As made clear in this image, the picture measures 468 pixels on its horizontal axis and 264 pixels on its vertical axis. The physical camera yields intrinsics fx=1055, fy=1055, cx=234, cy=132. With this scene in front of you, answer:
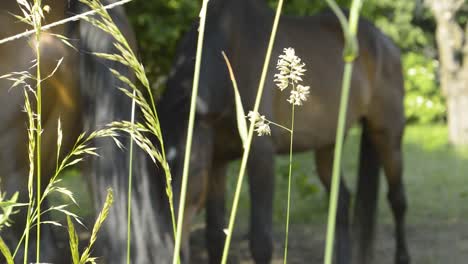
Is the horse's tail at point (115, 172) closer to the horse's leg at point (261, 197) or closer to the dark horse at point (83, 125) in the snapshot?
the dark horse at point (83, 125)

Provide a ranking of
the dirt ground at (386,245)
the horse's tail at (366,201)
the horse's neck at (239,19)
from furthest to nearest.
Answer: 1. the dirt ground at (386,245)
2. the horse's tail at (366,201)
3. the horse's neck at (239,19)

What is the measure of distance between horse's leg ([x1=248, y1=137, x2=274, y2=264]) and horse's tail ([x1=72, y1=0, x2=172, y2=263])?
2483 millimetres

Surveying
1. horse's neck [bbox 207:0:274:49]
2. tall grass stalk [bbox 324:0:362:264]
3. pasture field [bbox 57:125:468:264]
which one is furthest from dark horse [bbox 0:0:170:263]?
pasture field [bbox 57:125:468:264]

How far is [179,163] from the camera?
512cm

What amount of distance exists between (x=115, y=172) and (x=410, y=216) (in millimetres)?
6830

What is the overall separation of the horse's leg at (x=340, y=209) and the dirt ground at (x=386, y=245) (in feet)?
1.14

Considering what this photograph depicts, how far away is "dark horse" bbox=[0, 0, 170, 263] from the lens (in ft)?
9.68

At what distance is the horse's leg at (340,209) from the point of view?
22.9ft

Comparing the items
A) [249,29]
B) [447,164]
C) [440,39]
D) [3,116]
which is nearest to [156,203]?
[3,116]

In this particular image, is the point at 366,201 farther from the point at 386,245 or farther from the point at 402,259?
the point at 386,245

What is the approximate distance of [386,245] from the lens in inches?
319

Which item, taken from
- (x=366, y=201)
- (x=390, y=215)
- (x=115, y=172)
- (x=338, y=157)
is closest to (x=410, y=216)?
(x=390, y=215)

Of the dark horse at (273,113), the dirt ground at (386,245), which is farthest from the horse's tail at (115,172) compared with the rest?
the dirt ground at (386,245)

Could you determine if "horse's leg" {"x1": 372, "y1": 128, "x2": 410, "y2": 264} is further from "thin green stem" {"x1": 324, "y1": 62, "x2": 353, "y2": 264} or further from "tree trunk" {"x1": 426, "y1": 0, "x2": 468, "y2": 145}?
"tree trunk" {"x1": 426, "y1": 0, "x2": 468, "y2": 145}
